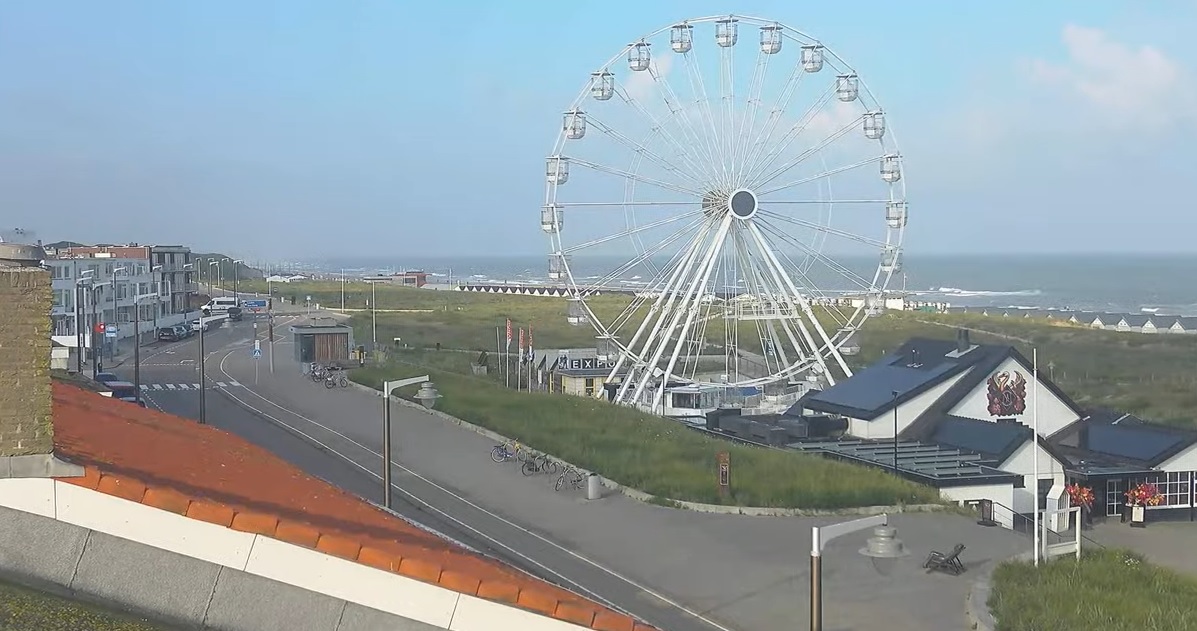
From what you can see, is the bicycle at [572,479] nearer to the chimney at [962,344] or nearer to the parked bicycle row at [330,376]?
the chimney at [962,344]

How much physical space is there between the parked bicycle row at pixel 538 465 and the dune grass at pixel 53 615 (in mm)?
19208

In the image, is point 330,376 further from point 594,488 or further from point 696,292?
point 594,488

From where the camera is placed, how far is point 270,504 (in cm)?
857

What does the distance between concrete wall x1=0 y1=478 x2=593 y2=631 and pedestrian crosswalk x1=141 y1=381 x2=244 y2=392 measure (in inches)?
1564

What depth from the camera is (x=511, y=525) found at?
891 inches

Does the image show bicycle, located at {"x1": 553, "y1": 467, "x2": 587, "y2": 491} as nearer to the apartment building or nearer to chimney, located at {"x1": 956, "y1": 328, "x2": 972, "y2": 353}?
chimney, located at {"x1": 956, "y1": 328, "x2": 972, "y2": 353}

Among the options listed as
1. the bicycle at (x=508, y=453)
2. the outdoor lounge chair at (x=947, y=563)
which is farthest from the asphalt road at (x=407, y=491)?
the outdoor lounge chair at (x=947, y=563)

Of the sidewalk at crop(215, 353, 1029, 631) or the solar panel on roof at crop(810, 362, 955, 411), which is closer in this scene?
the sidewalk at crop(215, 353, 1029, 631)

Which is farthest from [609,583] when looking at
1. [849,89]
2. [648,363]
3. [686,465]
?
[849,89]

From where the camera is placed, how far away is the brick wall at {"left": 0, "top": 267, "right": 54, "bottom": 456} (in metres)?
7.32

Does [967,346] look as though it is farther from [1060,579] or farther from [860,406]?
[1060,579]

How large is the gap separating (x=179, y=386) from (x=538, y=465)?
23.8m

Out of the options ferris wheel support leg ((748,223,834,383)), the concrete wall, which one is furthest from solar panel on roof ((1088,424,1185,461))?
the concrete wall

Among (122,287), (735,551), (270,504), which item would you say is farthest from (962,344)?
(122,287)
